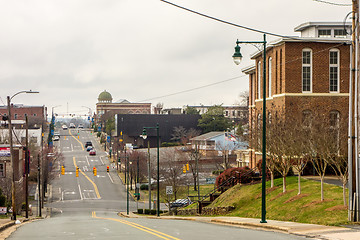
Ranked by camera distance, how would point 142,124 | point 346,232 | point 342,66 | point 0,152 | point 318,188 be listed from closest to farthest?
point 346,232, point 318,188, point 342,66, point 0,152, point 142,124

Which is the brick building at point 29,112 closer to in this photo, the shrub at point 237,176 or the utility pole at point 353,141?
the shrub at point 237,176

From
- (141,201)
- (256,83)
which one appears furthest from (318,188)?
(141,201)

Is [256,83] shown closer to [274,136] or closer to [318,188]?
[274,136]

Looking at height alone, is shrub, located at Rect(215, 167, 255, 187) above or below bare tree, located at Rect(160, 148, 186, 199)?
above

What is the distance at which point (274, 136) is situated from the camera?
104 ft

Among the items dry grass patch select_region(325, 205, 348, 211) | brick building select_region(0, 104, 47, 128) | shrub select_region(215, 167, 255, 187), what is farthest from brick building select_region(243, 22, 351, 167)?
brick building select_region(0, 104, 47, 128)

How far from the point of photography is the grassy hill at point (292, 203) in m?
22.2

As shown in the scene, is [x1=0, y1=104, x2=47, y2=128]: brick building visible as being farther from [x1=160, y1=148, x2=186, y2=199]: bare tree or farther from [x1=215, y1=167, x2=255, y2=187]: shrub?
[x1=215, y1=167, x2=255, y2=187]: shrub

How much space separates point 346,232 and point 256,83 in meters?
33.5

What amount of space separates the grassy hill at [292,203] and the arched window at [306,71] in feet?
26.7

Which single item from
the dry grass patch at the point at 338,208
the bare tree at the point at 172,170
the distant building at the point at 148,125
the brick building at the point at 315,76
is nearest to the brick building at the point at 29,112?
the distant building at the point at 148,125

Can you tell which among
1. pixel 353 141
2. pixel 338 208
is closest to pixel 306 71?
pixel 338 208

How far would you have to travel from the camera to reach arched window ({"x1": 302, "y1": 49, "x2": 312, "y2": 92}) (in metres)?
40.4

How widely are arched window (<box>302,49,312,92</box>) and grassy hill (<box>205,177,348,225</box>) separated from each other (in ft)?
26.7
